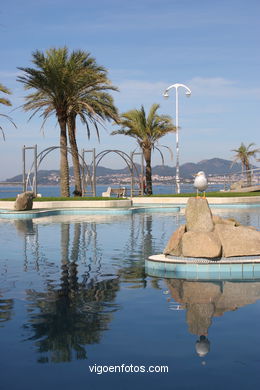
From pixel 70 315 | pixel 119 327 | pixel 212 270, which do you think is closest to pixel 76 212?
pixel 212 270

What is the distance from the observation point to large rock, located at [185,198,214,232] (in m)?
11.3

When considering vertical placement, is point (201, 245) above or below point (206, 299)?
above

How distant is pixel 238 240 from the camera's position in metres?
11.1

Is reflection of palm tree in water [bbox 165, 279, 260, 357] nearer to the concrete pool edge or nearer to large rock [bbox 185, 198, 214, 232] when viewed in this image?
the concrete pool edge

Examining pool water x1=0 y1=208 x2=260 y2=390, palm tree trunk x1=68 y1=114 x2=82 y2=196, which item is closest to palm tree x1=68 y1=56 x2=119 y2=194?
palm tree trunk x1=68 y1=114 x2=82 y2=196

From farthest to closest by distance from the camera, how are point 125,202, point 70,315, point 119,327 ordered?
1. point 125,202
2. point 70,315
3. point 119,327

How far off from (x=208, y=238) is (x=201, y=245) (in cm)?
20

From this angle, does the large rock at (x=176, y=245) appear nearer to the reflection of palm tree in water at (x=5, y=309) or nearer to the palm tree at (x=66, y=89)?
the reflection of palm tree in water at (x=5, y=309)

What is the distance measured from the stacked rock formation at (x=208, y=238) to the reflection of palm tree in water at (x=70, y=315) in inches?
67.6

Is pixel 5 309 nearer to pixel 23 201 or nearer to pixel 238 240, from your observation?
pixel 238 240

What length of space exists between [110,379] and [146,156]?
41202 mm

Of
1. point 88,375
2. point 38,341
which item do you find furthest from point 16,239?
point 88,375

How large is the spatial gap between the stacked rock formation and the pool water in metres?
0.98

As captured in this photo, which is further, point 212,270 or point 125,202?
point 125,202
